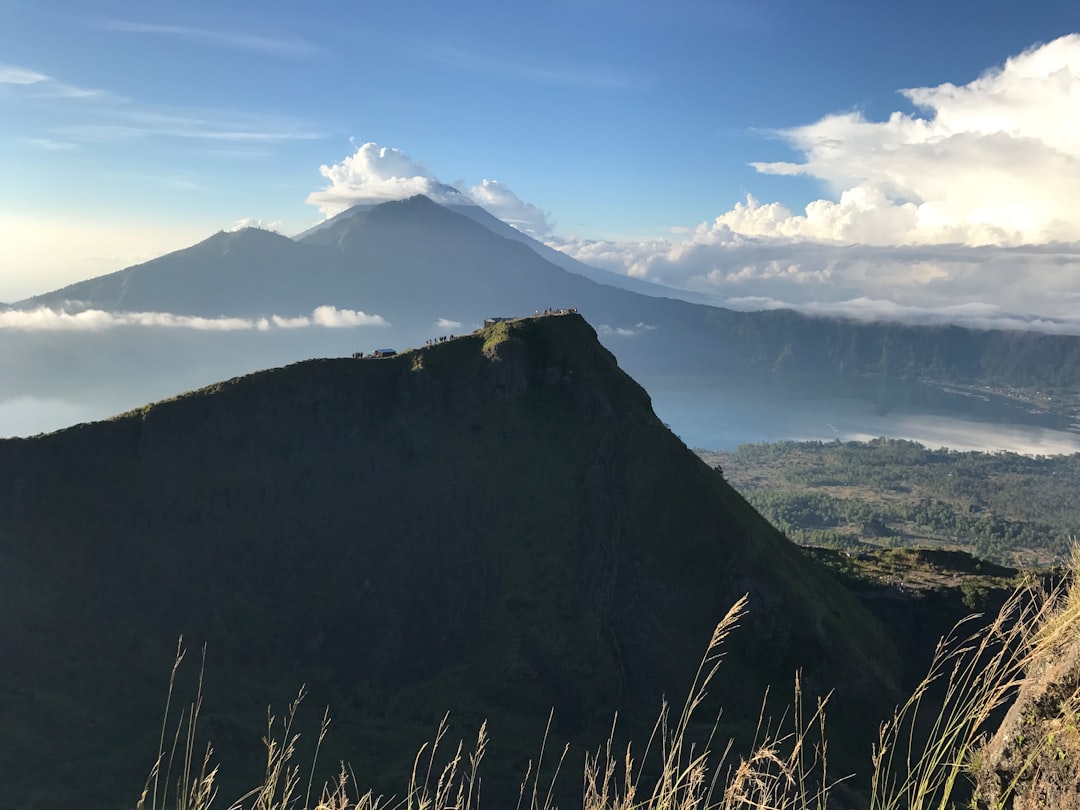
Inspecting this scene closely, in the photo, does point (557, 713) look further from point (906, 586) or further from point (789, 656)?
point (906, 586)

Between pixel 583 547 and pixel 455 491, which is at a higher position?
pixel 455 491

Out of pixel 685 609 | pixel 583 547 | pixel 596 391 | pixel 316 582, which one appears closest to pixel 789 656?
pixel 685 609

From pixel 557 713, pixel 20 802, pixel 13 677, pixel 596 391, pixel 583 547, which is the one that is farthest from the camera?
pixel 596 391

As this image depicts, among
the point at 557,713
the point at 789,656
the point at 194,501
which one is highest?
the point at 194,501

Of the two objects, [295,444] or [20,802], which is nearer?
[20,802]

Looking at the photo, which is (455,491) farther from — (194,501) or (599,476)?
(194,501)

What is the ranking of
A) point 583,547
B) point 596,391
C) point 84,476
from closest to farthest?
1. point 84,476
2. point 583,547
3. point 596,391
